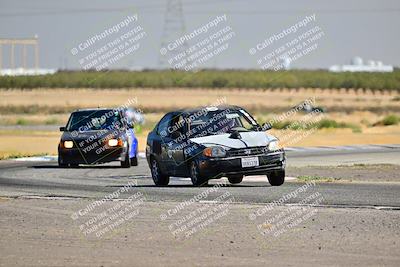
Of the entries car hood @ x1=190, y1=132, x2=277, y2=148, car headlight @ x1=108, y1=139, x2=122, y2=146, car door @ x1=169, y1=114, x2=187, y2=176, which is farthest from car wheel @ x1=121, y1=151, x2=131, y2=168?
car hood @ x1=190, y1=132, x2=277, y2=148

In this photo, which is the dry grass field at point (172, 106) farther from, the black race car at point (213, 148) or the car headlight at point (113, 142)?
the black race car at point (213, 148)

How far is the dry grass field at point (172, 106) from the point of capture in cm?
4706

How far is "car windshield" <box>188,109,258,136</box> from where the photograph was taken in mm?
21391

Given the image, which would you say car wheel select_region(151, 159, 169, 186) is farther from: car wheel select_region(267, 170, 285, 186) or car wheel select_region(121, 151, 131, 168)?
car wheel select_region(121, 151, 131, 168)

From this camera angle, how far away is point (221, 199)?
18.7m

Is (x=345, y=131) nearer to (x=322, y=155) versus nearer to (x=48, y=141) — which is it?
(x=48, y=141)

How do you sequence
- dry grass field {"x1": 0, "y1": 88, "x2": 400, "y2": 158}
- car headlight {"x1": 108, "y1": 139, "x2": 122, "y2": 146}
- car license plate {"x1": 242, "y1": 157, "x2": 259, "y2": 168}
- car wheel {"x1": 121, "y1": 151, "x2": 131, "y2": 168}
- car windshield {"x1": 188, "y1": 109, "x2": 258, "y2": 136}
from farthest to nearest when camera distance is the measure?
dry grass field {"x1": 0, "y1": 88, "x2": 400, "y2": 158} → car wheel {"x1": 121, "y1": 151, "x2": 131, "y2": 168} → car headlight {"x1": 108, "y1": 139, "x2": 122, "y2": 146} → car windshield {"x1": 188, "y1": 109, "x2": 258, "y2": 136} → car license plate {"x1": 242, "y1": 157, "x2": 259, "y2": 168}

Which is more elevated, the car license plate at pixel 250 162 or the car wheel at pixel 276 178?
the car license plate at pixel 250 162

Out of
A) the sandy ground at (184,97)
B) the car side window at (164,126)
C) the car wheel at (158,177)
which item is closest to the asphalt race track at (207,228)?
the car wheel at (158,177)

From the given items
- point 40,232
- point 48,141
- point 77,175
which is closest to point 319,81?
point 48,141

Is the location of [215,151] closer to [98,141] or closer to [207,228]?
Result: [207,228]

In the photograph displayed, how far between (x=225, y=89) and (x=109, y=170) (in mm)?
115560

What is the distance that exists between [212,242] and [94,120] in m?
16.9

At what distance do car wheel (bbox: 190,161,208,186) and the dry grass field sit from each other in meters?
14.0
